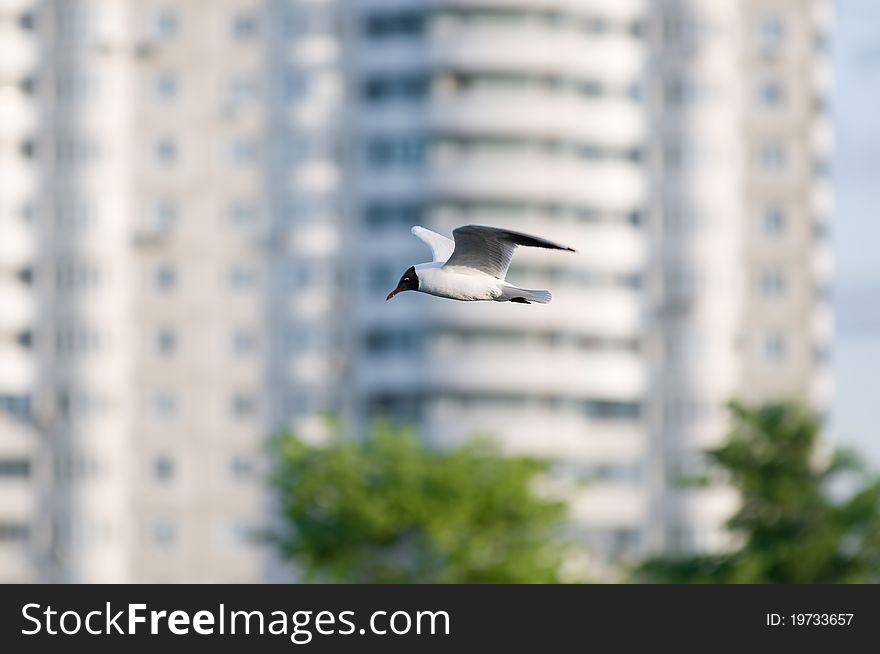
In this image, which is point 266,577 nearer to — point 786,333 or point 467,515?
point 786,333

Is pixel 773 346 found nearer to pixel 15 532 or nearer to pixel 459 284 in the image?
pixel 15 532

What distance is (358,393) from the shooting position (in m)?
87.0

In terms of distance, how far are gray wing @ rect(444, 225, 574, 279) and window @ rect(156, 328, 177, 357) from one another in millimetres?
83014

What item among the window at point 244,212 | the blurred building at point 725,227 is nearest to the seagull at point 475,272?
the blurred building at point 725,227

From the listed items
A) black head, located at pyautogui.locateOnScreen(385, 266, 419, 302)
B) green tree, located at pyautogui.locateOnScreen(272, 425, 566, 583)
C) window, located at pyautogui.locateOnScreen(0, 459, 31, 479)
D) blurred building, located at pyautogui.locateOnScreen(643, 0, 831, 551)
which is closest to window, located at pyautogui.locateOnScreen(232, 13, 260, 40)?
blurred building, located at pyautogui.locateOnScreen(643, 0, 831, 551)

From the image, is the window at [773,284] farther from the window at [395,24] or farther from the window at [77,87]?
the window at [77,87]

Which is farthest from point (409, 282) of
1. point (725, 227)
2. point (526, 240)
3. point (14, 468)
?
point (14, 468)

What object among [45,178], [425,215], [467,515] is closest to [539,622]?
[467,515]

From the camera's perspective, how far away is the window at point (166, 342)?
93812 millimetres

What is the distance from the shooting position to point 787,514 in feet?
169

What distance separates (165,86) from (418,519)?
1735 inches

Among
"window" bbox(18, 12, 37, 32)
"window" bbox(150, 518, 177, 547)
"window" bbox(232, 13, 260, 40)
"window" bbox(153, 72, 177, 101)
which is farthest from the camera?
"window" bbox(150, 518, 177, 547)

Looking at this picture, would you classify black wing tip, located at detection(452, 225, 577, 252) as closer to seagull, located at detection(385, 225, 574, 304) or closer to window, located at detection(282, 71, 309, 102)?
seagull, located at detection(385, 225, 574, 304)

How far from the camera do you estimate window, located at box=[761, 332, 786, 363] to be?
92625 mm
